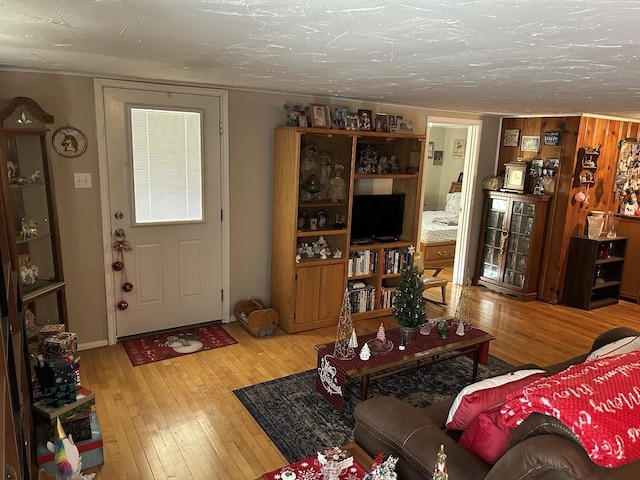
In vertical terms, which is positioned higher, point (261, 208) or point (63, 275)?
point (261, 208)

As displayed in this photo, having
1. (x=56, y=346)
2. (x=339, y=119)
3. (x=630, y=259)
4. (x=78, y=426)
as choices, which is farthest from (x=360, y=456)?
(x=630, y=259)

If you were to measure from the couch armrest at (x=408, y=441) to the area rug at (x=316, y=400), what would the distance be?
28.9 inches

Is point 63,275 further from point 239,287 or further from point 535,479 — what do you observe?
point 535,479

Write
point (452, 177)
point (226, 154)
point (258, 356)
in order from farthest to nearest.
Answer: point (452, 177) < point (226, 154) < point (258, 356)

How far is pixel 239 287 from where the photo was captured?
4.33 meters

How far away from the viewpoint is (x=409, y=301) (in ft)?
9.77

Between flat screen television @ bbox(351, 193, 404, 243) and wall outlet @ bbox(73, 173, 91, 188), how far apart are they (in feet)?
7.32

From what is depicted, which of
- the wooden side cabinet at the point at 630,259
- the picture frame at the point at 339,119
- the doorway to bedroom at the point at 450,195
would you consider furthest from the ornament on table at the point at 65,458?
the wooden side cabinet at the point at 630,259

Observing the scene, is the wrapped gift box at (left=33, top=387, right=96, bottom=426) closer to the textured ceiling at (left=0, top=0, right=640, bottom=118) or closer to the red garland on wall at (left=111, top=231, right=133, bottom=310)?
the red garland on wall at (left=111, top=231, right=133, bottom=310)

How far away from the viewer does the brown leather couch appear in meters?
1.31

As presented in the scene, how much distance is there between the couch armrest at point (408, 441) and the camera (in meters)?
1.63

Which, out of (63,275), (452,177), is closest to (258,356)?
(63,275)

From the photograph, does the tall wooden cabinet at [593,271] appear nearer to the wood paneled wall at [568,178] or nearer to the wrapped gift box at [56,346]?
the wood paneled wall at [568,178]

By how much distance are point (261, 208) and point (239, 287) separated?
76cm
